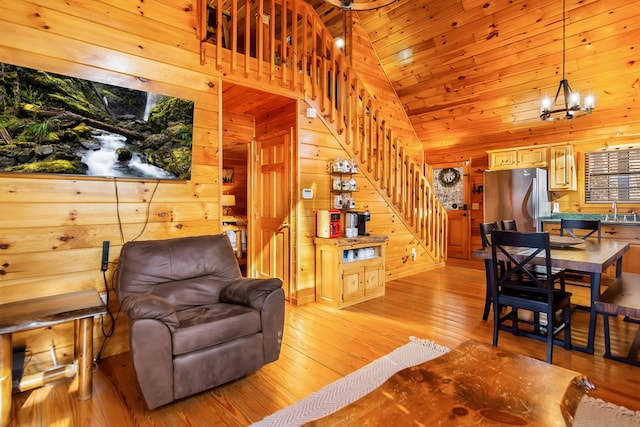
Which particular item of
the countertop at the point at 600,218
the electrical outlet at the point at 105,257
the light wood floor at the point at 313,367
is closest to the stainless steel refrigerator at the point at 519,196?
the countertop at the point at 600,218

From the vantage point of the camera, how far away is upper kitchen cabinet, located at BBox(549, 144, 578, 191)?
5109mm

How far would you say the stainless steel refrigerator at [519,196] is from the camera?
514 centimetres

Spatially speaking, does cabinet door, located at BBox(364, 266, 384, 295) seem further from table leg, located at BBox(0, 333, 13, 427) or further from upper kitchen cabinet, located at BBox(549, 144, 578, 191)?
upper kitchen cabinet, located at BBox(549, 144, 578, 191)

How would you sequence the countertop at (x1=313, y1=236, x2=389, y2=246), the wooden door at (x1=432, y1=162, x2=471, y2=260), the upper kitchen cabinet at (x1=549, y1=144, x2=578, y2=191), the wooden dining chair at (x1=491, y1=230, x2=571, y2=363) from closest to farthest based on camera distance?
1. the wooden dining chair at (x1=491, y1=230, x2=571, y2=363)
2. the countertop at (x1=313, y1=236, x2=389, y2=246)
3. the upper kitchen cabinet at (x1=549, y1=144, x2=578, y2=191)
4. the wooden door at (x1=432, y1=162, x2=471, y2=260)

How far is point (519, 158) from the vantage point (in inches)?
219

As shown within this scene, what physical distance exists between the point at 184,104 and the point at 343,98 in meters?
2.25

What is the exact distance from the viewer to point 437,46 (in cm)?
520

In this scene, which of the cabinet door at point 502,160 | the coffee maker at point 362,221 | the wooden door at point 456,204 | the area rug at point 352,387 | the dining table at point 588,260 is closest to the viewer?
the area rug at point 352,387

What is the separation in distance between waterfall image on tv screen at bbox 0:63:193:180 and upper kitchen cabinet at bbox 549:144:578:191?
5.39 meters

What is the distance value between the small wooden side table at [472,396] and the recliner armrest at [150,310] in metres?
1.17

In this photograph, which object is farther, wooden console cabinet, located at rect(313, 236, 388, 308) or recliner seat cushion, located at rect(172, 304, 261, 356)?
wooden console cabinet, located at rect(313, 236, 388, 308)

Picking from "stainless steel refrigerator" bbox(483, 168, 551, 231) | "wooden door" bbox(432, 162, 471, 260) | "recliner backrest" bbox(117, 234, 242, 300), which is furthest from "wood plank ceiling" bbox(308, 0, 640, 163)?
"recliner backrest" bbox(117, 234, 242, 300)

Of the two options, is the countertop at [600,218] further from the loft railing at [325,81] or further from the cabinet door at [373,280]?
A: the cabinet door at [373,280]

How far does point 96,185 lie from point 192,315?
1306mm
